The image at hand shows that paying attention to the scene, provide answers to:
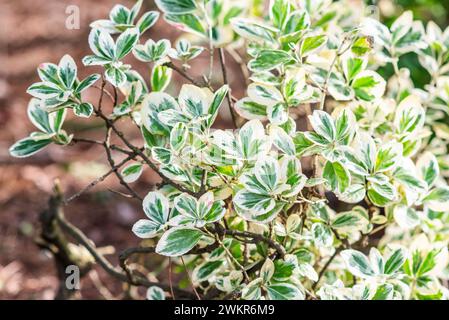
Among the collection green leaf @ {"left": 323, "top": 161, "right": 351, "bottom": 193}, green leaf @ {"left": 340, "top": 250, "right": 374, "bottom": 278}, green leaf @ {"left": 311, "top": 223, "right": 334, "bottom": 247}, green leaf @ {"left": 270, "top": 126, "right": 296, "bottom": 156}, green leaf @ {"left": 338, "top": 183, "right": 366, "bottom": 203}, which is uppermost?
green leaf @ {"left": 270, "top": 126, "right": 296, "bottom": 156}

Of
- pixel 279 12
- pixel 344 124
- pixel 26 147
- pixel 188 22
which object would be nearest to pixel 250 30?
pixel 279 12

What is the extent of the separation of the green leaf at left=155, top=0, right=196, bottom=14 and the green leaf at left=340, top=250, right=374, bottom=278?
58cm

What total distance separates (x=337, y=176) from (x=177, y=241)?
311 millimetres

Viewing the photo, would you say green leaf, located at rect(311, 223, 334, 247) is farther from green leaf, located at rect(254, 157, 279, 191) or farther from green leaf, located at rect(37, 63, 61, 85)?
green leaf, located at rect(37, 63, 61, 85)

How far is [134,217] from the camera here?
8.38ft

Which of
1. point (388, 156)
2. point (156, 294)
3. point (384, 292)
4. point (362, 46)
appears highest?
point (362, 46)

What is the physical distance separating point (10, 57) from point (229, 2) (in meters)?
2.19

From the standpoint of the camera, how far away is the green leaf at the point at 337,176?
1.25 metres

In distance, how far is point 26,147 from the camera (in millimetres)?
1362

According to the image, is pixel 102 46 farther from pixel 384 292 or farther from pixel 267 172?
pixel 384 292

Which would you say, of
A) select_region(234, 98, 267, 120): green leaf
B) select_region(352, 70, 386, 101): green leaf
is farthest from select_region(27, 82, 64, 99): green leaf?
select_region(352, 70, 386, 101): green leaf

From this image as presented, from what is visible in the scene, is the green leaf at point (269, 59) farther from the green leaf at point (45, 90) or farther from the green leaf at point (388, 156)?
the green leaf at point (45, 90)

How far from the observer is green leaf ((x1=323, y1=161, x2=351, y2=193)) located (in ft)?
4.09
